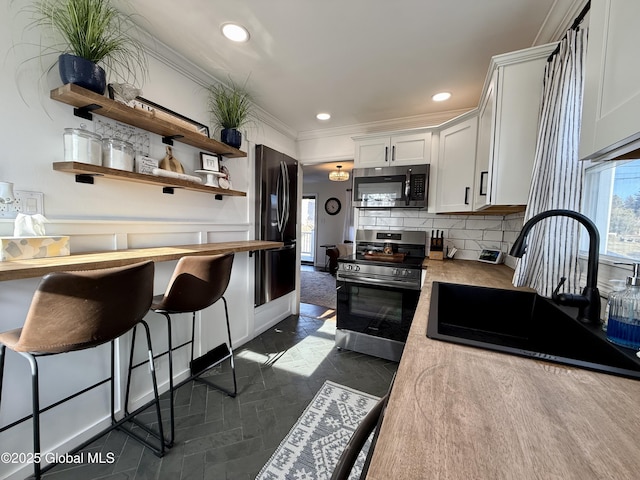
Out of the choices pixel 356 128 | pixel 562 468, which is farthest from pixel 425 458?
pixel 356 128

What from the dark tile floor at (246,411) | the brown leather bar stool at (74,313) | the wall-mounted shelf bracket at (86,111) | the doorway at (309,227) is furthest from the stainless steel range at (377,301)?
the doorway at (309,227)

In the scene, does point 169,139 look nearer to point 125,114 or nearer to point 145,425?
point 125,114

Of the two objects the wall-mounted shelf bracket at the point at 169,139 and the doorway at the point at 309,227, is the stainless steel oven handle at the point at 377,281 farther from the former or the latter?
the doorway at the point at 309,227

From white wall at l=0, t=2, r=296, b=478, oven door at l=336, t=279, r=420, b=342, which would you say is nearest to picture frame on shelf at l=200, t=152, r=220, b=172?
white wall at l=0, t=2, r=296, b=478

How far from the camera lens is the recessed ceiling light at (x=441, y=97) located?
2.35 metres

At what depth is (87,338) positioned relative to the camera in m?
1.01

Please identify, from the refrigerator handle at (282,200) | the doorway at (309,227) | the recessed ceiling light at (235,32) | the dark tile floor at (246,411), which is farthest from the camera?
the doorway at (309,227)

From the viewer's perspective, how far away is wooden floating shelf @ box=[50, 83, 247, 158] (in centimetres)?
121

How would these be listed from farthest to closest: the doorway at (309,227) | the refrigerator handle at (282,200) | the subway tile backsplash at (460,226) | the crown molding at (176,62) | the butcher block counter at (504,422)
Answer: the doorway at (309,227) → the refrigerator handle at (282,200) → the subway tile backsplash at (460,226) → the crown molding at (176,62) → the butcher block counter at (504,422)

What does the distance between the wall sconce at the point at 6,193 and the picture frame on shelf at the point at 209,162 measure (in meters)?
1.06

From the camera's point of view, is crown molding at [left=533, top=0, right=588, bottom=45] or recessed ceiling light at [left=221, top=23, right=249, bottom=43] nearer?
crown molding at [left=533, top=0, right=588, bottom=45]

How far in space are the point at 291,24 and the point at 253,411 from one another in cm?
251

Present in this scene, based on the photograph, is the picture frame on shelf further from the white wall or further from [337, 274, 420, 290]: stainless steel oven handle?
[337, 274, 420, 290]: stainless steel oven handle

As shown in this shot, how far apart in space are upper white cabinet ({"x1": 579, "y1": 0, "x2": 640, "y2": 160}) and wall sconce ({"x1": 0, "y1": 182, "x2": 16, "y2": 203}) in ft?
6.96
